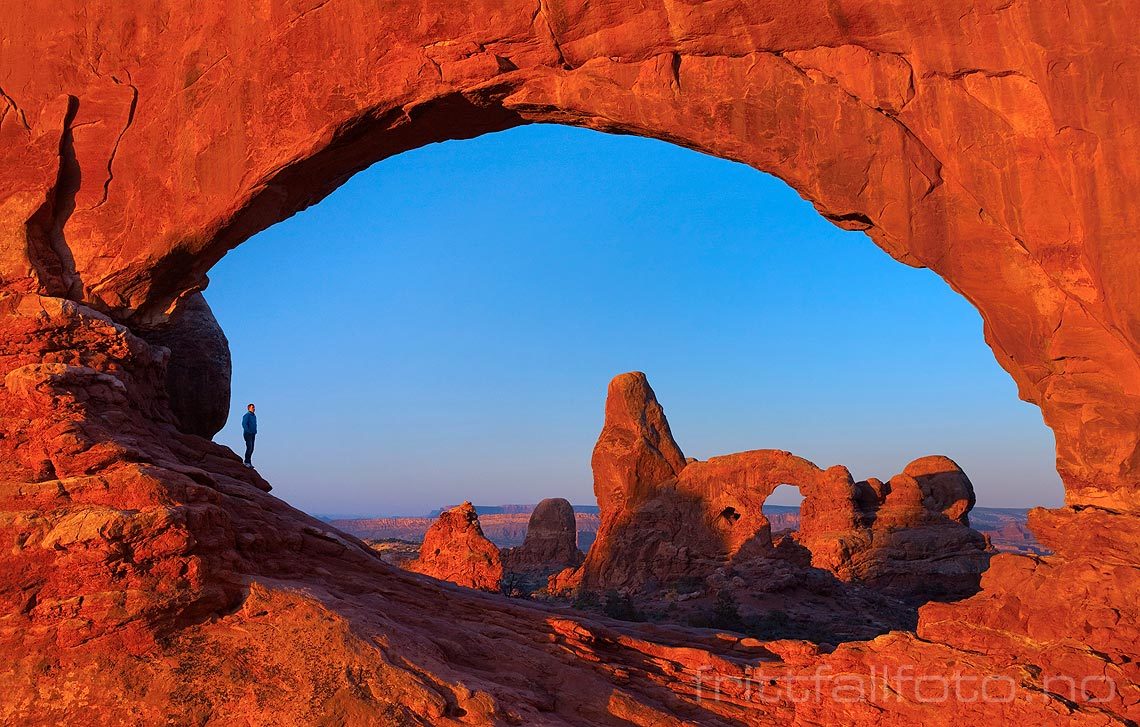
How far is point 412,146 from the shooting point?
11.0 m

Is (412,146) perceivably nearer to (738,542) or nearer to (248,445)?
(248,445)

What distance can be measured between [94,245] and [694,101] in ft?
26.6

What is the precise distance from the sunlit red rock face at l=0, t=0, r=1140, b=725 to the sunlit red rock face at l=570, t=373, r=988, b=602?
61.6 feet

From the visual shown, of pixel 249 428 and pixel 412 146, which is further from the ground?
pixel 412 146

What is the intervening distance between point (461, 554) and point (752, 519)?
13.0 metres

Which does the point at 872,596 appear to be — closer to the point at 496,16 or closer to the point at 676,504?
the point at 676,504

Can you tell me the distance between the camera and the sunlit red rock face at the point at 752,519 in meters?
28.5

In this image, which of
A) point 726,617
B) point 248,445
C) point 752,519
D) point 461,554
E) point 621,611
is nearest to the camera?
point 248,445

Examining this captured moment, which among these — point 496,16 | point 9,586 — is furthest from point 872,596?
point 9,586

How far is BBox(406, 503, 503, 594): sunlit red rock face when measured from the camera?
71.4 ft

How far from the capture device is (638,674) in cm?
854

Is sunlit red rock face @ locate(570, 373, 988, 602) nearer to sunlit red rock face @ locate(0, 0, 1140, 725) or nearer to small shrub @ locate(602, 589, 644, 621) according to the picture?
small shrub @ locate(602, 589, 644, 621)

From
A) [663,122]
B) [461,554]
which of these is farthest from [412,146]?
[461,554]

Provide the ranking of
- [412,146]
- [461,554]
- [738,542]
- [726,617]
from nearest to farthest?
[412,146] → [726,617] → [461,554] → [738,542]
